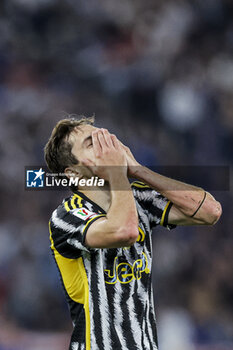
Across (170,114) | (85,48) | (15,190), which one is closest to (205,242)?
(170,114)

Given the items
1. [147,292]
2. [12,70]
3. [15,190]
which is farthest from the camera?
[12,70]

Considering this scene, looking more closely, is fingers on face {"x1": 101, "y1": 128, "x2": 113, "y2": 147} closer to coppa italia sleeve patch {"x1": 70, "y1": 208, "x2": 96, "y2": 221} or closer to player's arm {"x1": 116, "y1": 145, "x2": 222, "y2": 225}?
player's arm {"x1": 116, "y1": 145, "x2": 222, "y2": 225}

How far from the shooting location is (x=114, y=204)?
1961mm

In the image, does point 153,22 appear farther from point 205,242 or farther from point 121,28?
point 205,242

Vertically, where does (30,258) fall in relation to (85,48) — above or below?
below

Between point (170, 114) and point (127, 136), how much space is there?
0.62 meters

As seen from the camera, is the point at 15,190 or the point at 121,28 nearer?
the point at 15,190

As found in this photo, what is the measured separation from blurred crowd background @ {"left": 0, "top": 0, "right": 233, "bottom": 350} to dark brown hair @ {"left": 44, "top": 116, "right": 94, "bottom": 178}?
3.02 m

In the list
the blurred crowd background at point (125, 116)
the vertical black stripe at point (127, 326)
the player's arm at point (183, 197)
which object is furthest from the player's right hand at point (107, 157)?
the blurred crowd background at point (125, 116)

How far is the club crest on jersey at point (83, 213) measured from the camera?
2.02 meters

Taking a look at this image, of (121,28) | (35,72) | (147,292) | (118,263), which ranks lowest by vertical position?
(147,292)

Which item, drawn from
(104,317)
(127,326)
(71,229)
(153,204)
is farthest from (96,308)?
(153,204)

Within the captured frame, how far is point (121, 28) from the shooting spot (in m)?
6.23

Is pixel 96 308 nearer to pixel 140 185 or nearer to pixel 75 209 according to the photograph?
pixel 75 209
